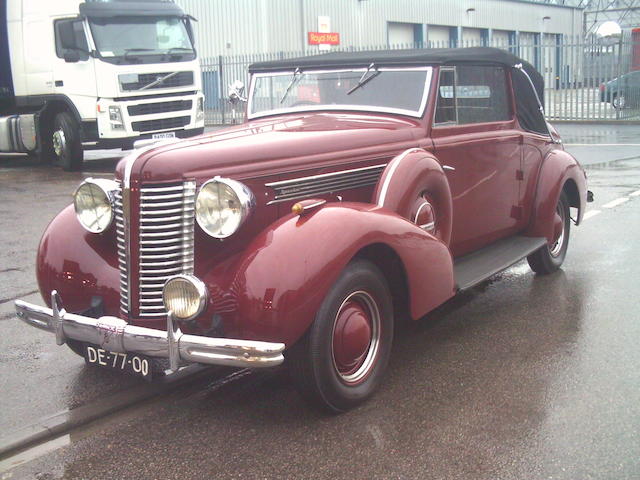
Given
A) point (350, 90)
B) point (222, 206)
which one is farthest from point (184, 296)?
point (350, 90)

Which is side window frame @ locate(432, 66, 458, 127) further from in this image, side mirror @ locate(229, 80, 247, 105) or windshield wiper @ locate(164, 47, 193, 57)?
windshield wiper @ locate(164, 47, 193, 57)

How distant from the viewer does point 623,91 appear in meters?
22.0

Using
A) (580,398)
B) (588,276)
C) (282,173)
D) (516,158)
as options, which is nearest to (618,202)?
(588,276)

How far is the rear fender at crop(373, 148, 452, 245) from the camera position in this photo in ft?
14.0

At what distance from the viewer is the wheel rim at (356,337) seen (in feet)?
12.2

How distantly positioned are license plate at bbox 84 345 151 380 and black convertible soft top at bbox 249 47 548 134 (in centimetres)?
261

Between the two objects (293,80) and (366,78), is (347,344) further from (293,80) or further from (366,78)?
(293,80)

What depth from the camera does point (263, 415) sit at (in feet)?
12.6

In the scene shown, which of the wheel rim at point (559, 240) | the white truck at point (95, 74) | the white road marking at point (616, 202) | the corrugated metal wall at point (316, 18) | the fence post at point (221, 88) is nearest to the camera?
the wheel rim at point (559, 240)

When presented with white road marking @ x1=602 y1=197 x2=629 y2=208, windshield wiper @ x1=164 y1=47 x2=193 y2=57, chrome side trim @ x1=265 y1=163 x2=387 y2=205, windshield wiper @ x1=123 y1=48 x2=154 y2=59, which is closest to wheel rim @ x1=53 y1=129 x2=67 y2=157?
windshield wiper @ x1=123 y1=48 x2=154 y2=59

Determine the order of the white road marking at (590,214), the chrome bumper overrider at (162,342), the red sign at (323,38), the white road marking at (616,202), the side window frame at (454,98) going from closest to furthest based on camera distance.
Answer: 1. the chrome bumper overrider at (162,342)
2. the side window frame at (454,98)
3. the white road marking at (590,214)
4. the white road marking at (616,202)
5. the red sign at (323,38)

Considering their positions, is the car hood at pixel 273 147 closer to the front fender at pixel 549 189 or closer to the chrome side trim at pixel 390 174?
the chrome side trim at pixel 390 174

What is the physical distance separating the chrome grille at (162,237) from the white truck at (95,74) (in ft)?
32.8

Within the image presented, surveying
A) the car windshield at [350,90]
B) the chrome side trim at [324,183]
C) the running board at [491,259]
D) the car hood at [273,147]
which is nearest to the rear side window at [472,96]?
the car windshield at [350,90]
